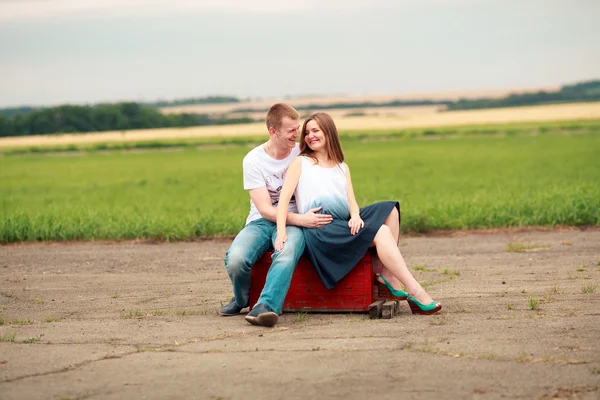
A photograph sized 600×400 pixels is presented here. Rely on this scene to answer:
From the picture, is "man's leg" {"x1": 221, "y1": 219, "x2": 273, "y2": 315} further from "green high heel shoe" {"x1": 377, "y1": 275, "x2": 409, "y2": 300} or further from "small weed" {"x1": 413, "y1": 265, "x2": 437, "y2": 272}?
"small weed" {"x1": 413, "y1": 265, "x2": 437, "y2": 272}

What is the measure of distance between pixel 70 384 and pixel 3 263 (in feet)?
23.4

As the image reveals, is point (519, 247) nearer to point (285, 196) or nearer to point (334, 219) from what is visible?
point (334, 219)

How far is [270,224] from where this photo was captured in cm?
835

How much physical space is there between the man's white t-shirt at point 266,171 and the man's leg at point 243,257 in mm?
333

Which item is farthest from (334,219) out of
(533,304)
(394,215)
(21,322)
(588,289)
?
(21,322)

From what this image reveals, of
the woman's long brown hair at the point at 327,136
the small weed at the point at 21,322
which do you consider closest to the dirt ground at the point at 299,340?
the small weed at the point at 21,322

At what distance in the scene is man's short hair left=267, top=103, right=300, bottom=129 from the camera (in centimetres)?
810

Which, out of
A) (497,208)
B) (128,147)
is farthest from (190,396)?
(128,147)

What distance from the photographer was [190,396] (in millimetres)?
5375

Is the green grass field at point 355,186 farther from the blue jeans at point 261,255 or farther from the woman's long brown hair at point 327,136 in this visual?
the woman's long brown hair at point 327,136

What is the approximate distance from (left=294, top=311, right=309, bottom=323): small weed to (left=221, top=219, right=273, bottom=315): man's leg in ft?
1.58

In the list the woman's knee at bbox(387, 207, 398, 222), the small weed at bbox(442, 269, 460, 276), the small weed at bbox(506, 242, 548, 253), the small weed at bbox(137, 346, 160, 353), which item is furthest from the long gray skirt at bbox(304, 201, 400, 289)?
the small weed at bbox(506, 242, 548, 253)

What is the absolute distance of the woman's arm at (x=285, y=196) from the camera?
7832mm

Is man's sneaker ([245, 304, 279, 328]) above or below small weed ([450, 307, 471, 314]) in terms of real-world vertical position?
above
